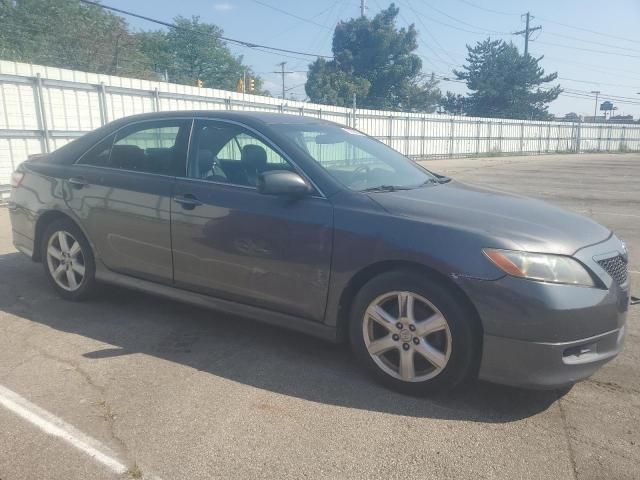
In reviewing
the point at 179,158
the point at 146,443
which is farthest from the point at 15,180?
the point at 146,443

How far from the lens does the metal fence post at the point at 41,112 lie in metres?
10.3

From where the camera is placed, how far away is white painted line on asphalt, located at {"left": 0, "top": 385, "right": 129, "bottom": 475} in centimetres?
247

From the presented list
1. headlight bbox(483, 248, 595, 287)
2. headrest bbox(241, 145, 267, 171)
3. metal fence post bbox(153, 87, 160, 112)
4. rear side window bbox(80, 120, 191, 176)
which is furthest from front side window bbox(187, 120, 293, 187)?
metal fence post bbox(153, 87, 160, 112)

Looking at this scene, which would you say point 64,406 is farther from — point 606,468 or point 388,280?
point 606,468

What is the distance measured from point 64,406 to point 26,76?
9.18m

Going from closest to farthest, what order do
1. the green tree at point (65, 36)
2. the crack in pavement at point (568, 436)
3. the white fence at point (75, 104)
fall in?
the crack in pavement at point (568, 436), the white fence at point (75, 104), the green tree at point (65, 36)

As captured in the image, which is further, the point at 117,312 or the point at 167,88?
the point at 167,88

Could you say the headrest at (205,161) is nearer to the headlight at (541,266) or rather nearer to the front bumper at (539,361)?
the headlight at (541,266)

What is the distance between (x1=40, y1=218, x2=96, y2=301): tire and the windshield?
2.01 m

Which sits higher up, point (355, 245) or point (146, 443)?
point (355, 245)

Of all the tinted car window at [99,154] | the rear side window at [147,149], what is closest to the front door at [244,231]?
the rear side window at [147,149]

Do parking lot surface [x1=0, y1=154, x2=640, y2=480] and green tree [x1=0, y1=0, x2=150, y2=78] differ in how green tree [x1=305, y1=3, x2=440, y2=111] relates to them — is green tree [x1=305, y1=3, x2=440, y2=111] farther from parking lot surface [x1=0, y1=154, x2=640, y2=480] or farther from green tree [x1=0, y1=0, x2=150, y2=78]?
parking lot surface [x1=0, y1=154, x2=640, y2=480]

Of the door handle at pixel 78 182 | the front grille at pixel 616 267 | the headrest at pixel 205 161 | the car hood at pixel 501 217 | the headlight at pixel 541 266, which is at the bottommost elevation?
the front grille at pixel 616 267

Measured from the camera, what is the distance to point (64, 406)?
9.63ft
